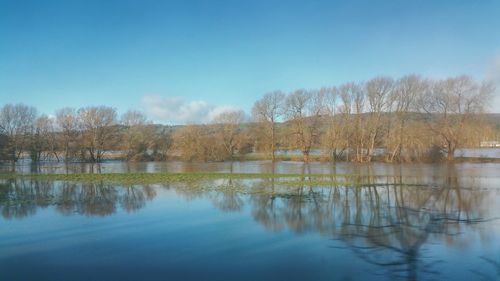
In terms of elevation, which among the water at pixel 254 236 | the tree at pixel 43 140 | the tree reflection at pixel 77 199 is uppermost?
the tree at pixel 43 140

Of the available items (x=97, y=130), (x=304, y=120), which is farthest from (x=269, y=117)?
(x=97, y=130)

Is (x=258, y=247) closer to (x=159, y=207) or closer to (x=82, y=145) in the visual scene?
(x=159, y=207)

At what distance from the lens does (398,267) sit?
7.22 m

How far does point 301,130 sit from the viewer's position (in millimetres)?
50781

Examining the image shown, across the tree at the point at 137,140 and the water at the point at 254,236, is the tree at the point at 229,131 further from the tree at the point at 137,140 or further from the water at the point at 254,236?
the water at the point at 254,236

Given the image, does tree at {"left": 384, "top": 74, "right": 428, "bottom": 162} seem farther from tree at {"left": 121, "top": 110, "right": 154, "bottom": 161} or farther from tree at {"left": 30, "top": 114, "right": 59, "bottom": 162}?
tree at {"left": 30, "top": 114, "right": 59, "bottom": 162}

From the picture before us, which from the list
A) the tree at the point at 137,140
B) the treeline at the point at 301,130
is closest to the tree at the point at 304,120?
the treeline at the point at 301,130

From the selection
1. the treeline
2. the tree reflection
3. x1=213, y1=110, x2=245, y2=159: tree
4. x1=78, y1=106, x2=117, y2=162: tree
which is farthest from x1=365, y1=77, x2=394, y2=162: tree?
x1=78, y1=106, x2=117, y2=162: tree

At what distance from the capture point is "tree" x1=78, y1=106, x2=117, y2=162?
61.7m

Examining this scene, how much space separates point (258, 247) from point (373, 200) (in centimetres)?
827

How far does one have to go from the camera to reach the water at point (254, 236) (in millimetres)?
7121

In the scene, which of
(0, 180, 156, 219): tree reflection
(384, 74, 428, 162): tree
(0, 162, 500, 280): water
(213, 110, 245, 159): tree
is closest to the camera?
(0, 162, 500, 280): water

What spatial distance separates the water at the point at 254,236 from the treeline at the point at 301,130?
90.9 feet

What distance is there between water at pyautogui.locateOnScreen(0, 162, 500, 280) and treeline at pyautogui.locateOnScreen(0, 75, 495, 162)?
27.7 metres
